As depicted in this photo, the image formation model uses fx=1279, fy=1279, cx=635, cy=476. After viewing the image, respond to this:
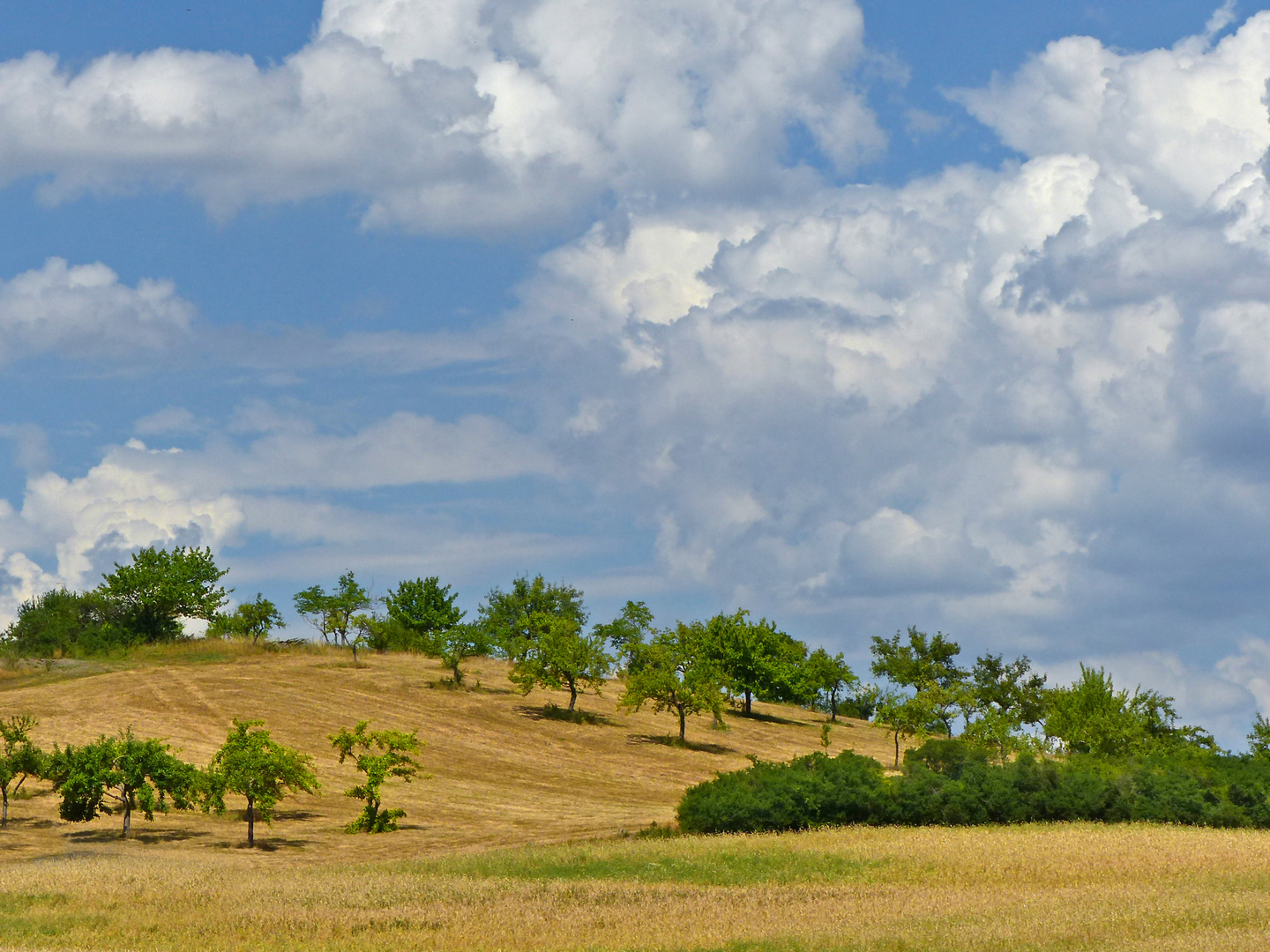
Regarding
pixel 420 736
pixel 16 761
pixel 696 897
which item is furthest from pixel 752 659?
pixel 696 897

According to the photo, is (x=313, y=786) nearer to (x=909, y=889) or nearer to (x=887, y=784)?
(x=887, y=784)

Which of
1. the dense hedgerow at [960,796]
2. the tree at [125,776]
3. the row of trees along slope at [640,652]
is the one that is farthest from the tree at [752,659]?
the tree at [125,776]

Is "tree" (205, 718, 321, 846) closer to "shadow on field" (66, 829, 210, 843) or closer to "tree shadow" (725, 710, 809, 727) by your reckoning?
"shadow on field" (66, 829, 210, 843)

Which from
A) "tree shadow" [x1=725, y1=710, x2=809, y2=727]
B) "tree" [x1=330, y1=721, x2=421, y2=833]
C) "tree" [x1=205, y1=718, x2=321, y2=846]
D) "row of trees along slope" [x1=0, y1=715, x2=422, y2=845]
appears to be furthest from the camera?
"tree shadow" [x1=725, y1=710, x2=809, y2=727]

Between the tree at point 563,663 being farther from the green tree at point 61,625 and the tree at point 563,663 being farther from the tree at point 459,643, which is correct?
the green tree at point 61,625

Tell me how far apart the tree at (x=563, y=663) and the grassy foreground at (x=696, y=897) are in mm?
39094

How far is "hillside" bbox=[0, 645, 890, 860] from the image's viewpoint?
46.8 m

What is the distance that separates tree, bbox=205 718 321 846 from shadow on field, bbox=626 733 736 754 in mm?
31531

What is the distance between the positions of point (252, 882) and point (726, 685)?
61991 millimetres

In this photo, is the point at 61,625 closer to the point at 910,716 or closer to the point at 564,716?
the point at 564,716

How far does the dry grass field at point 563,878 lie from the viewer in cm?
2409

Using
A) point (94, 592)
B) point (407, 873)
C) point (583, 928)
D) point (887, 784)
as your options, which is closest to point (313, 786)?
point (407, 873)

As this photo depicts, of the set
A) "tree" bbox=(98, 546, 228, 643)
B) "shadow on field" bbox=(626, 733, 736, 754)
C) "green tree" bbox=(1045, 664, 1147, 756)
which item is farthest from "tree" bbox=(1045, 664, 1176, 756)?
"tree" bbox=(98, 546, 228, 643)

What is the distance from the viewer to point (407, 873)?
33.7m
